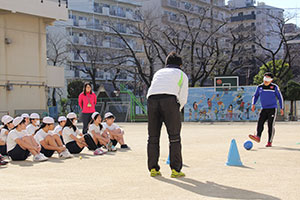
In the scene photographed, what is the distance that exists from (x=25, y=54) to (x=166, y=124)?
22080 millimetres

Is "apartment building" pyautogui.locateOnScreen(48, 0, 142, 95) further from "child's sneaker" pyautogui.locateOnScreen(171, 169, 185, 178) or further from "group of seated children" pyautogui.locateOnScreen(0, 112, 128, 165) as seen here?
"child's sneaker" pyautogui.locateOnScreen(171, 169, 185, 178)

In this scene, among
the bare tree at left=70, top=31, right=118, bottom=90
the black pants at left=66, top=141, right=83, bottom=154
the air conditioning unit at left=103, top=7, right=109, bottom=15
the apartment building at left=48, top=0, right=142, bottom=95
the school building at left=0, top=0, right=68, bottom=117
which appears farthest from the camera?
the air conditioning unit at left=103, top=7, right=109, bottom=15

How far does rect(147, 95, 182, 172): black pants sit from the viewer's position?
581 centimetres

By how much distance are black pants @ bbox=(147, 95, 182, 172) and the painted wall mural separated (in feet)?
65.4

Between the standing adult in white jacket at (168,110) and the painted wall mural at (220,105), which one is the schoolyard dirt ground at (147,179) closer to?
the standing adult in white jacket at (168,110)

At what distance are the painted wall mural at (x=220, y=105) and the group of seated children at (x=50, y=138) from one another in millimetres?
16470

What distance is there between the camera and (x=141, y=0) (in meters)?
63.3

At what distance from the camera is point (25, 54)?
86.0ft

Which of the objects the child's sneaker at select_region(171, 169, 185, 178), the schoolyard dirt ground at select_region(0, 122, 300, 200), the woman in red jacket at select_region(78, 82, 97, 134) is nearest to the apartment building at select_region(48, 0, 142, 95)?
the woman in red jacket at select_region(78, 82, 97, 134)

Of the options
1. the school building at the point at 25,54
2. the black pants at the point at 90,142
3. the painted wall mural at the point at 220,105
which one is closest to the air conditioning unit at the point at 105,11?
the school building at the point at 25,54

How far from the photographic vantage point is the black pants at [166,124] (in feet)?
19.1

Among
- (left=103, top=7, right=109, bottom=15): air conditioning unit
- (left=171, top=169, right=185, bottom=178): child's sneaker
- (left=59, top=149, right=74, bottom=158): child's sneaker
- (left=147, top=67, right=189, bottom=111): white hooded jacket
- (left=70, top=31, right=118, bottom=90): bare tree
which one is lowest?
(left=59, top=149, right=74, bottom=158): child's sneaker

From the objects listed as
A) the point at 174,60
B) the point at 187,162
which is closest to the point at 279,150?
the point at 187,162

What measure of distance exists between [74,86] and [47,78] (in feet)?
42.8
